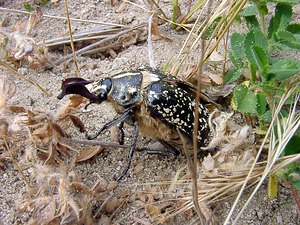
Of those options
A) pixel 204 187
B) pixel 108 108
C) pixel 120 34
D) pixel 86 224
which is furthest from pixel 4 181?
pixel 120 34

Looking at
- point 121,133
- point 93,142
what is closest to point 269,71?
point 121,133

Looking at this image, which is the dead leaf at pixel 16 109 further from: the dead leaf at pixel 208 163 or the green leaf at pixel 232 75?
the green leaf at pixel 232 75

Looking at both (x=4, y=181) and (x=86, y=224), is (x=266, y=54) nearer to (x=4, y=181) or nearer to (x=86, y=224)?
(x=86, y=224)

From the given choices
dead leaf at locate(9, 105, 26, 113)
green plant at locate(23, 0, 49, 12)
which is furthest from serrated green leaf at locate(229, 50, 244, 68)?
green plant at locate(23, 0, 49, 12)

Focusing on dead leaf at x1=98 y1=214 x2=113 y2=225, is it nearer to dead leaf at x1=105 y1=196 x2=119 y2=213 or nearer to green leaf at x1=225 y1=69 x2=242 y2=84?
dead leaf at x1=105 y1=196 x2=119 y2=213

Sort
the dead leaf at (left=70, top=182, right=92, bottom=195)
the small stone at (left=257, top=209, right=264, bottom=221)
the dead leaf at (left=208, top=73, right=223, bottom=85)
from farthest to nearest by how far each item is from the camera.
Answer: the dead leaf at (left=208, top=73, right=223, bottom=85)
the small stone at (left=257, top=209, right=264, bottom=221)
the dead leaf at (left=70, top=182, right=92, bottom=195)

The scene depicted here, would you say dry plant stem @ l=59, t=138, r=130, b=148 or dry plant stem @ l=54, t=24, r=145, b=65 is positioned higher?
dry plant stem @ l=54, t=24, r=145, b=65

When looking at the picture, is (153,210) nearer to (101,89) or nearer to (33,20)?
(101,89)
